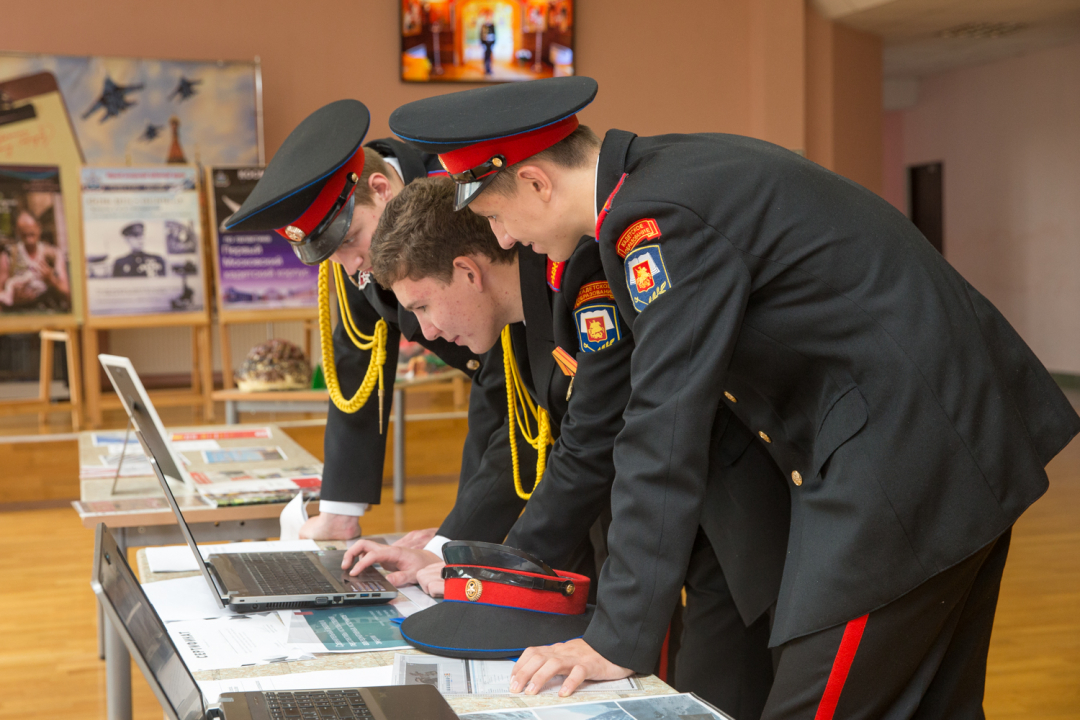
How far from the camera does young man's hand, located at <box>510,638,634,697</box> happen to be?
42.0 inches

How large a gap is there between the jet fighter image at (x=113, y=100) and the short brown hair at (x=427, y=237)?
630 cm

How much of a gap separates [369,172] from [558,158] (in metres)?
0.66

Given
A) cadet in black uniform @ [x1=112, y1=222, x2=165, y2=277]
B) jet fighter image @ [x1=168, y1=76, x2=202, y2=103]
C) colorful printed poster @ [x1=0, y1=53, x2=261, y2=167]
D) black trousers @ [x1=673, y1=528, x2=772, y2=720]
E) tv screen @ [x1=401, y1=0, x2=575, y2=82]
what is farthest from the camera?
tv screen @ [x1=401, y1=0, x2=575, y2=82]

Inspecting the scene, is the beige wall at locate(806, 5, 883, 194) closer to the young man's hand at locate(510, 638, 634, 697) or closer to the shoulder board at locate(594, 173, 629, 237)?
the shoulder board at locate(594, 173, 629, 237)

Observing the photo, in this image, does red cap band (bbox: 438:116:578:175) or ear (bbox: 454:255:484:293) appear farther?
ear (bbox: 454:255:484:293)

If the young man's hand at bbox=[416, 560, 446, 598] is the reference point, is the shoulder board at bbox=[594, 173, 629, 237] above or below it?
above

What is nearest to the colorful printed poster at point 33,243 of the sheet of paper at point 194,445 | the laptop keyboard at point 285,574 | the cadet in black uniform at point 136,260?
the cadet in black uniform at point 136,260

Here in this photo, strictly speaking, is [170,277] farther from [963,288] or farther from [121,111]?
[963,288]

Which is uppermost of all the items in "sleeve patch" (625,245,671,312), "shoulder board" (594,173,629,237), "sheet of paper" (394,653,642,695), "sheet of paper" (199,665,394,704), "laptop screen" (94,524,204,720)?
"shoulder board" (594,173,629,237)

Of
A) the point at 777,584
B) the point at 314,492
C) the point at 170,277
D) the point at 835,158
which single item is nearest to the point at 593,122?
the point at 835,158

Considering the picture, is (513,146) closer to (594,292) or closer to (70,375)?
(594,292)

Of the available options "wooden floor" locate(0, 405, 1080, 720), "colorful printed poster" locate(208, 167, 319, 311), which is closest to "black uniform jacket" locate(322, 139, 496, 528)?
"wooden floor" locate(0, 405, 1080, 720)

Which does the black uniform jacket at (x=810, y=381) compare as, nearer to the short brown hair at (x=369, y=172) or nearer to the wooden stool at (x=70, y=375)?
the short brown hair at (x=369, y=172)

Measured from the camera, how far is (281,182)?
1649 millimetres
